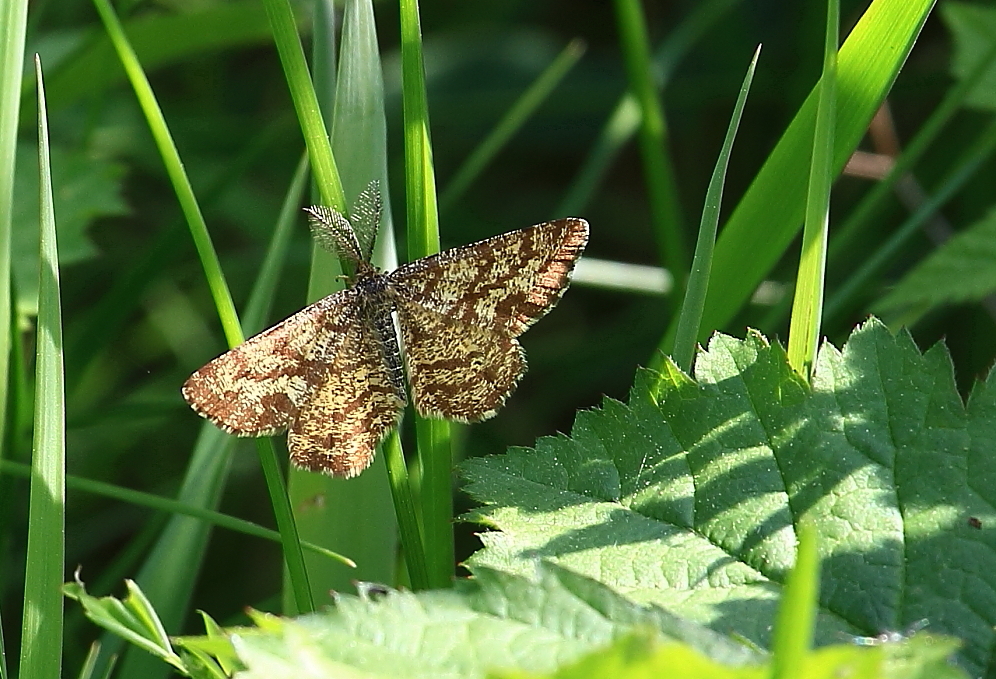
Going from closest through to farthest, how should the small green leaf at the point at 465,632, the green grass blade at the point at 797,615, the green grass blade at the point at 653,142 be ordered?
the green grass blade at the point at 797,615 < the small green leaf at the point at 465,632 < the green grass blade at the point at 653,142

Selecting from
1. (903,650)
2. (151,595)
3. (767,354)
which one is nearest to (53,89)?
(151,595)

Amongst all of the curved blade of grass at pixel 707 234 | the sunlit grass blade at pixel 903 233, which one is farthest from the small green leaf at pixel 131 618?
the sunlit grass blade at pixel 903 233

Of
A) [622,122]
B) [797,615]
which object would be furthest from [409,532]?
[622,122]

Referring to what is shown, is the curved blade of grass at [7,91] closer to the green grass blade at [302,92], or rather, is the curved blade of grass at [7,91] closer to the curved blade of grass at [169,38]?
the green grass blade at [302,92]

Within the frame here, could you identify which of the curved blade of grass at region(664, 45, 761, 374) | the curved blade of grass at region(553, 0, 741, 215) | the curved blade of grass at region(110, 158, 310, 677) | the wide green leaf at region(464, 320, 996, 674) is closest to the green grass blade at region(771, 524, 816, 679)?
the wide green leaf at region(464, 320, 996, 674)

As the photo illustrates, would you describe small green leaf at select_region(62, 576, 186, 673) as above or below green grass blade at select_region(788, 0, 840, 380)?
below

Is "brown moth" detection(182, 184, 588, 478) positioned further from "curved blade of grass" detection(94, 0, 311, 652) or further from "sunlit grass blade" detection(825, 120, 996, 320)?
"sunlit grass blade" detection(825, 120, 996, 320)
